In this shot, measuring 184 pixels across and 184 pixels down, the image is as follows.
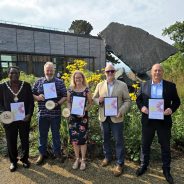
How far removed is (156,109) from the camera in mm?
5172

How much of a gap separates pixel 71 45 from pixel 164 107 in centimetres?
4014

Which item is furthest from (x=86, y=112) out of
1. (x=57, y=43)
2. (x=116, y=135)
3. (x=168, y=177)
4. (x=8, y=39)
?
(x=57, y=43)

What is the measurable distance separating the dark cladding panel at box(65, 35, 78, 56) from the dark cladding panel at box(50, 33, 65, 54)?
92cm

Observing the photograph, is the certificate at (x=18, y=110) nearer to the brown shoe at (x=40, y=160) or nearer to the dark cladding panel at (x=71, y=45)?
the brown shoe at (x=40, y=160)

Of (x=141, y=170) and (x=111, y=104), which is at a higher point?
(x=111, y=104)

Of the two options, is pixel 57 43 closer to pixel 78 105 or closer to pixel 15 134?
pixel 15 134

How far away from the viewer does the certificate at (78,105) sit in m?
5.84

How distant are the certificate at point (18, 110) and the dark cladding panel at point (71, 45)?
125ft

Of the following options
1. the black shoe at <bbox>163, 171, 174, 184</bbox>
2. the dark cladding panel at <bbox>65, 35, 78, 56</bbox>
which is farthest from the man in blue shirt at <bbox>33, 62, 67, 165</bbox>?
the dark cladding panel at <bbox>65, 35, 78, 56</bbox>

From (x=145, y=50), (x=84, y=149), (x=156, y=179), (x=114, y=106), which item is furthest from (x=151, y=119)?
(x=145, y=50)

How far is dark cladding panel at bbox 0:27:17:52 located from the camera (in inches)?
1329

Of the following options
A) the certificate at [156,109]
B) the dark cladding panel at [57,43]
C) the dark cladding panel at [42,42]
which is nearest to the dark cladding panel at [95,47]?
the dark cladding panel at [57,43]

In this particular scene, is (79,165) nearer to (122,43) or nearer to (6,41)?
(122,43)

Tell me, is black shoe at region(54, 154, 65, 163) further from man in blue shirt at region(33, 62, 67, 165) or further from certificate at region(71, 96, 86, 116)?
certificate at region(71, 96, 86, 116)
